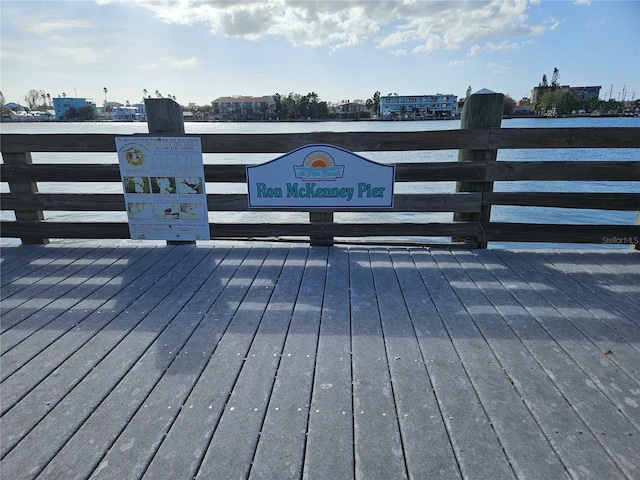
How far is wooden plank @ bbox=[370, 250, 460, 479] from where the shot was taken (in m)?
1.75

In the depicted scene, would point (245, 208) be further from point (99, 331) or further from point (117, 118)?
point (117, 118)

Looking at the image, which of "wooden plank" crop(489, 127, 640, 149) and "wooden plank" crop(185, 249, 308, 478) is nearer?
"wooden plank" crop(185, 249, 308, 478)

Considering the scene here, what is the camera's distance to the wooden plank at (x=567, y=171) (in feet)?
14.1

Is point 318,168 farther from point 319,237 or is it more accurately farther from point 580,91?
point 580,91

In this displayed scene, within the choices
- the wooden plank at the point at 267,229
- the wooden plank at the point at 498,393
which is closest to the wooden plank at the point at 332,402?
the wooden plank at the point at 498,393

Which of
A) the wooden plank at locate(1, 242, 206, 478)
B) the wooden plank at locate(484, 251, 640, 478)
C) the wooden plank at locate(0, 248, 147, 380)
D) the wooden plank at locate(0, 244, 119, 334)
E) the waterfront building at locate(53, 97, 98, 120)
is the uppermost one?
the waterfront building at locate(53, 97, 98, 120)

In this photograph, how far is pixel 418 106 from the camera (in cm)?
12156

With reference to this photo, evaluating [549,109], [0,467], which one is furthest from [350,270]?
[549,109]

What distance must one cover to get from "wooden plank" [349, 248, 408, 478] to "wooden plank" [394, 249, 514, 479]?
269 millimetres

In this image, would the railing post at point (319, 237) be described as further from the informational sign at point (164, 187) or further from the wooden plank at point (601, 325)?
the wooden plank at point (601, 325)

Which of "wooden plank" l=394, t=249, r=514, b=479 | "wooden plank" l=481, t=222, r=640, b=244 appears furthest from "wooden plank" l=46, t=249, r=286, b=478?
"wooden plank" l=481, t=222, r=640, b=244

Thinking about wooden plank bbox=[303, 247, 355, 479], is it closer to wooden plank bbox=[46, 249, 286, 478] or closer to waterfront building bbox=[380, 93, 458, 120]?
wooden plank bbox=[46, 249, 286, 478]

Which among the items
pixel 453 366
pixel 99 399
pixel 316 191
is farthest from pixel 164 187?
pixel 453 366

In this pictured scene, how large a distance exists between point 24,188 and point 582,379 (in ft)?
19.7
